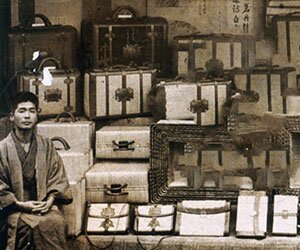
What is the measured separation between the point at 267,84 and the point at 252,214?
105cm

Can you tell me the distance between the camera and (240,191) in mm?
6746

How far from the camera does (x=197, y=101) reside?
6.84 m

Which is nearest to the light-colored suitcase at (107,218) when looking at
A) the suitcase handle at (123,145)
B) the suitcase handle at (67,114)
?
the suitcase handle at (123,145)

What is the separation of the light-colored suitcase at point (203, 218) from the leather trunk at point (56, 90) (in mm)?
1256

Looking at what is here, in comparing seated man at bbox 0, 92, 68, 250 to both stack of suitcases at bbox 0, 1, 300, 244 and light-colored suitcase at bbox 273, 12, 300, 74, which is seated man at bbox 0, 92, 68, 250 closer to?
stack of suitcases at bbox 0, 1, 300, 244

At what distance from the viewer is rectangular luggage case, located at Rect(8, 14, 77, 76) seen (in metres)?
7.28

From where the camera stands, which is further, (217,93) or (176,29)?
(176,29)

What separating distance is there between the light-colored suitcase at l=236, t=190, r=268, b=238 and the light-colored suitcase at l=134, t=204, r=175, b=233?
1.63 ft

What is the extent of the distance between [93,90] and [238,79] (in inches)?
44.8

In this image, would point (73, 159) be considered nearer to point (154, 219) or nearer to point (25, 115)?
point (25, 115)

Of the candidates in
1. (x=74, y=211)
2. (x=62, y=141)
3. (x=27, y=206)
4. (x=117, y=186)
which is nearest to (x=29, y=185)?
(x=27, y=206)

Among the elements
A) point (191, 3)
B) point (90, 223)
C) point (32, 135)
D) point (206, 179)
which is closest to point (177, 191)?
point (206, 179)

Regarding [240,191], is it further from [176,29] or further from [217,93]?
[176,29]

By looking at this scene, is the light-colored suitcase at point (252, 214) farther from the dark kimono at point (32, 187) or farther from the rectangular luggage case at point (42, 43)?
the rectangular luggage case at point (42, 43)
